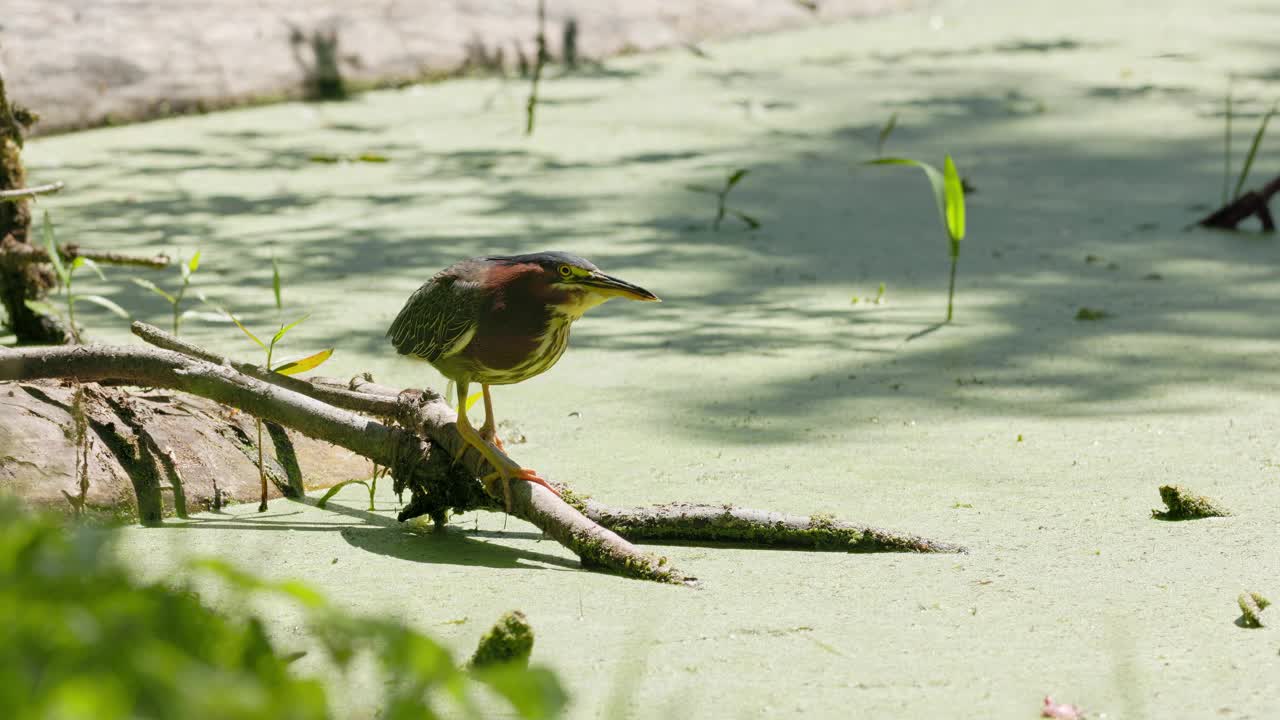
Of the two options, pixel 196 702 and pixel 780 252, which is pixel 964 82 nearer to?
pixel 780 252

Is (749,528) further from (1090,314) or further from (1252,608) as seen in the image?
(1090,314)

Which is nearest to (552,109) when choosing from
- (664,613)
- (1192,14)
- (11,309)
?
(11,309)

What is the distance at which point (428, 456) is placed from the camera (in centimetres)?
218

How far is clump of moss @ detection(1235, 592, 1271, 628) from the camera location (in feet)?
5.64

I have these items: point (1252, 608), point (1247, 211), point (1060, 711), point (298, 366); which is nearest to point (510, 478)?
point (298, 366)

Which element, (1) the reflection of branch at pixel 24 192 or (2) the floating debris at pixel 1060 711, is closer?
(2) the floating debris at pixel 1060 711

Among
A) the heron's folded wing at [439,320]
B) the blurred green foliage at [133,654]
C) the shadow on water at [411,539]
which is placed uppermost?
the blurred green foliage at [133,654]

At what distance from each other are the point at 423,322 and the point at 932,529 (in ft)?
2.64

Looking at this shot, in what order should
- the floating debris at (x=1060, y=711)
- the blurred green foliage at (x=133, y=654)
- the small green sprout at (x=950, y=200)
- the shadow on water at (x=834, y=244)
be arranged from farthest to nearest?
the small green sprout at (x=950, y=200)
the shadow on water at (x=834, y=244)
the floating debris at (x=1060, y=711)
the blurred green foliage at (x=133, y=654)

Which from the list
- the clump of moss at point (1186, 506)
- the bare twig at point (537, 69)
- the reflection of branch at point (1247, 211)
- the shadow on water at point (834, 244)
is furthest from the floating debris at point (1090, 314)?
the bare twig at point (537, 69)

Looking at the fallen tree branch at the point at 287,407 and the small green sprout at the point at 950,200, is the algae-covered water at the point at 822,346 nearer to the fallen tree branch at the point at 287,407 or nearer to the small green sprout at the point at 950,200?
the fallen tree branch at the point at 287,407

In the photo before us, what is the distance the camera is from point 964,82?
6609 millimetres

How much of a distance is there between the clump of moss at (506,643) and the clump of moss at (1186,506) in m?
1.09

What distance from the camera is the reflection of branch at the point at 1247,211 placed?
4215 mm
